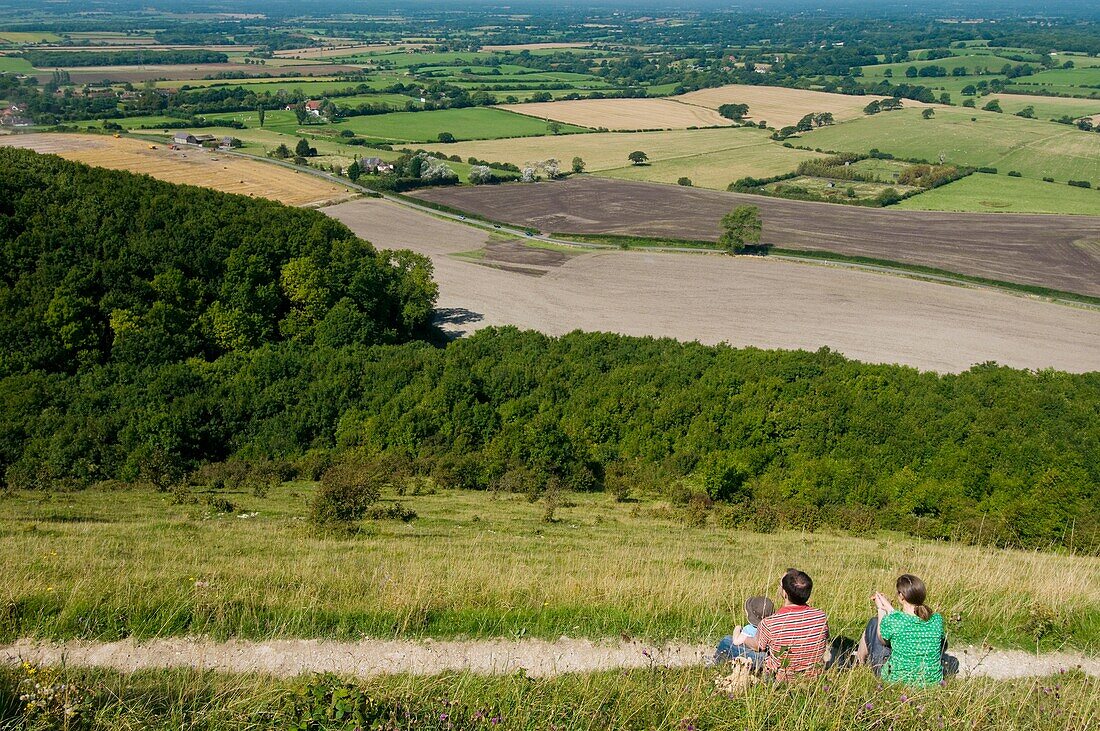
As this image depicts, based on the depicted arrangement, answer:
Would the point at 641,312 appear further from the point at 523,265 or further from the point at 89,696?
the point at 89,696

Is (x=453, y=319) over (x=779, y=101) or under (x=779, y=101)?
under

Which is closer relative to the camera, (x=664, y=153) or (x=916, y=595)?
(x=916, y=595)

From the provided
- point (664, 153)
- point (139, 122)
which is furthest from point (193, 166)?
point (664, 153)

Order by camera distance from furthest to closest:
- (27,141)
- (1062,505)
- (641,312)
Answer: (27,141) → (641,312) → (1062,505)

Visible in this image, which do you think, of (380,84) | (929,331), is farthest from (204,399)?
(380,84)

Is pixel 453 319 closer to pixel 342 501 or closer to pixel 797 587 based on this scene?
A: pixel 342 501

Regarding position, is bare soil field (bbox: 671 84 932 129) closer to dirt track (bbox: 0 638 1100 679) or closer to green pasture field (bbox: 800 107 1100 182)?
green pasture field (bbox: 800 107 1100 182)

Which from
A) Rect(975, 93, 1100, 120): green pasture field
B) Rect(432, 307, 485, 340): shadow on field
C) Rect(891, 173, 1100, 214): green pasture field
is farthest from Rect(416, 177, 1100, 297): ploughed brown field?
Rect(975, 93, 1100, 120): green pasture field
